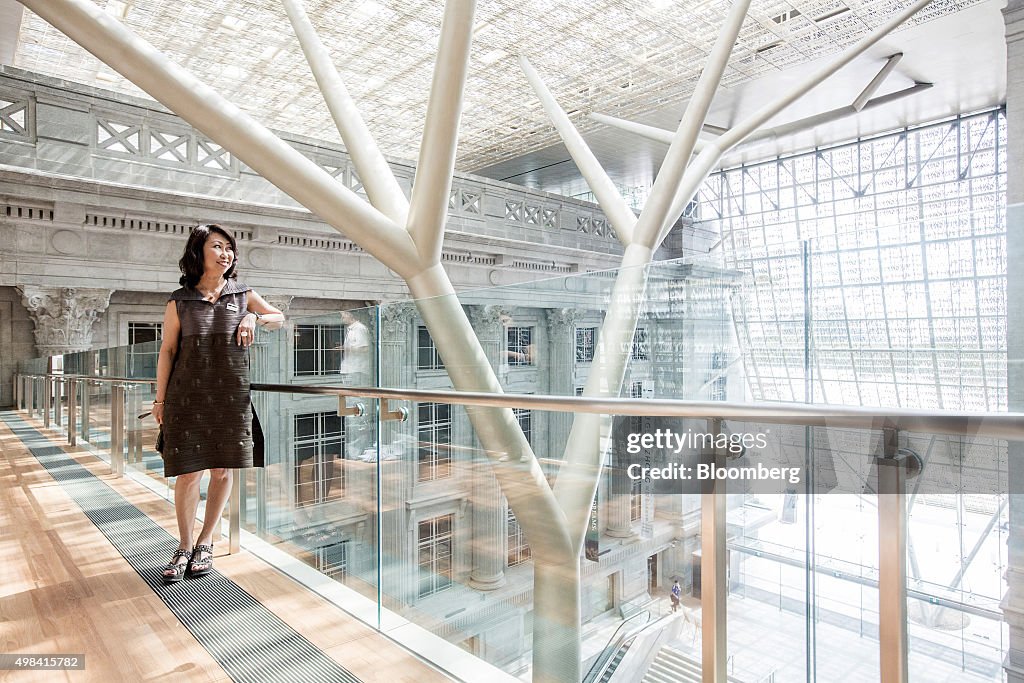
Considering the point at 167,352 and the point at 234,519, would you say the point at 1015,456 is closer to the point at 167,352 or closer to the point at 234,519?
the point at 167,352

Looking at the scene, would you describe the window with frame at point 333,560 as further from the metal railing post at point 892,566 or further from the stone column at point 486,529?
the metal railing post at point 892,566

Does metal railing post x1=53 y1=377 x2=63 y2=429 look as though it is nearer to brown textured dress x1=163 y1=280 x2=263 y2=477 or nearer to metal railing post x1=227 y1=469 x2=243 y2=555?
metal railing post x1=227 y1=469 x2=243 y2=555

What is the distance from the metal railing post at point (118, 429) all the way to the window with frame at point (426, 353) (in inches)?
133

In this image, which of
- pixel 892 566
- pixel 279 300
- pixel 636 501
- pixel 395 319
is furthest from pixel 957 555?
pixel 279 300

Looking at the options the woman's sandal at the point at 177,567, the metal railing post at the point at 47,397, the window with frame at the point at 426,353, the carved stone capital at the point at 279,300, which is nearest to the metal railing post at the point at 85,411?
the metal railing post at the point at 47,397

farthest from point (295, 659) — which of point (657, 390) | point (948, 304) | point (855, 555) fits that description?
point (948, 304)

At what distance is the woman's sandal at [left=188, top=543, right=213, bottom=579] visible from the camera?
265 cm

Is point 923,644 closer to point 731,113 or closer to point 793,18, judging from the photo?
point 793,18

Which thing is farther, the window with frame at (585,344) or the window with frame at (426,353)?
the window with frame at (426,353)

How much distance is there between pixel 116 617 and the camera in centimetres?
224

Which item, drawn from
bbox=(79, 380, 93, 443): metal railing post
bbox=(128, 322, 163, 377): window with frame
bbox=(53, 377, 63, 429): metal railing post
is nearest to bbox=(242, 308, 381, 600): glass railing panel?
bbox=(128, 322, 163, 377): window with frame

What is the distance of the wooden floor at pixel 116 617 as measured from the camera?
75.2 inches

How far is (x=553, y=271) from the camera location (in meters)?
15.1

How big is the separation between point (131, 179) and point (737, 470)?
9.83 meters
